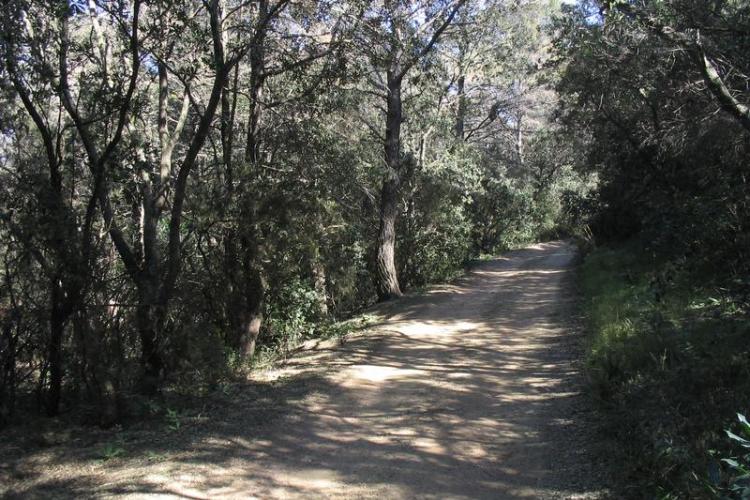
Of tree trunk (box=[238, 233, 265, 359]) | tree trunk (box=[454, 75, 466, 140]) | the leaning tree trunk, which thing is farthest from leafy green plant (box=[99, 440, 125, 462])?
tree trunk (box=[454, 75, 466, 140])

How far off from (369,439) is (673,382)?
2879 mm

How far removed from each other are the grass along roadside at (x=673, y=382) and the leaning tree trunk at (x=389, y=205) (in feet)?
21.4

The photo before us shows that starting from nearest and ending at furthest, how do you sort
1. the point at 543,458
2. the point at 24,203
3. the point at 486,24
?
the point at 543,458 → the point at 24,203 → the point at 486,24

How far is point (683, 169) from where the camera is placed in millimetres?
14734

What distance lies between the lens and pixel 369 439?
18.9 feet

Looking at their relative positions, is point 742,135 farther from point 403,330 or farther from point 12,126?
point 12,126

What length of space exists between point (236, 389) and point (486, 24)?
44.4 ft

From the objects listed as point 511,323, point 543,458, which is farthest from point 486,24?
point 543,458

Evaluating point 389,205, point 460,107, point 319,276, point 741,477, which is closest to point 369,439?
point 741,477

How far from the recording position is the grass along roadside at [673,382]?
4105 mm

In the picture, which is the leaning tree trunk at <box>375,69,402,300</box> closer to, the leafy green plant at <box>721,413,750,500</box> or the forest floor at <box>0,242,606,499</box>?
the forest floor at <box>0,242,606,499</box>

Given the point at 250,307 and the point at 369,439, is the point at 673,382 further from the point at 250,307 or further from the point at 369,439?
the point at 250,307

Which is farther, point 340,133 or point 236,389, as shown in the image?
point 340,133

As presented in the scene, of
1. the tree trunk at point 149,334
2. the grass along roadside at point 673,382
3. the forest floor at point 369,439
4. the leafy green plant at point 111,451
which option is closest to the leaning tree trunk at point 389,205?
the forest floor at point 369,439
